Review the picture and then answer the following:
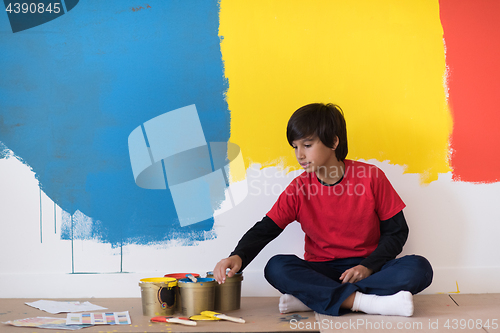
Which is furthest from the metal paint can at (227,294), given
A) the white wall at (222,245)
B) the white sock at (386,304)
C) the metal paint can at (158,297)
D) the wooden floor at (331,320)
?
the white sock at (386,304)

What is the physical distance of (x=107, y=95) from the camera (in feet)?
5.38

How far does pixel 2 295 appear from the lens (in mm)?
1594

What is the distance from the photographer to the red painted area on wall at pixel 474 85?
1.60 metres

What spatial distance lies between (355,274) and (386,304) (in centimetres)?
12

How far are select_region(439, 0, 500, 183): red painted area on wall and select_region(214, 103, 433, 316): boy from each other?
1.44 ft

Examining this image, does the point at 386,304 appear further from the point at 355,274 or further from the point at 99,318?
the point at 99,318

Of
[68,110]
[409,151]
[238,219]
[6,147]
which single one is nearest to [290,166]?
[238,219]

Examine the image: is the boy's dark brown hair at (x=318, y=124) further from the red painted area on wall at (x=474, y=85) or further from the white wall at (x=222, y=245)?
the red painted area on wall at (x=474, y=85)

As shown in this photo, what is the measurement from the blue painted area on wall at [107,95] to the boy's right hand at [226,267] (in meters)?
0.35

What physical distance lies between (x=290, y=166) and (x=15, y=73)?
45.3 inches

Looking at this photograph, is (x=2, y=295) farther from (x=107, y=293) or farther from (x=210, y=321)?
(x=210, y=321)

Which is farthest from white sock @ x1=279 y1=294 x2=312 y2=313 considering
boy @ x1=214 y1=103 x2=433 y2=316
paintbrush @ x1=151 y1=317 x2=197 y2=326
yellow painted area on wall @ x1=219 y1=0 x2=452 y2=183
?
yellow painted area on wall @ x1=219 y1=0 x2=452 y2=183

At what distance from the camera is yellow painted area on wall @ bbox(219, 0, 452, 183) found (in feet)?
5.30

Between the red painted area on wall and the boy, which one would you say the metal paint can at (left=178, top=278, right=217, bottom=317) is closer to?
the boy
